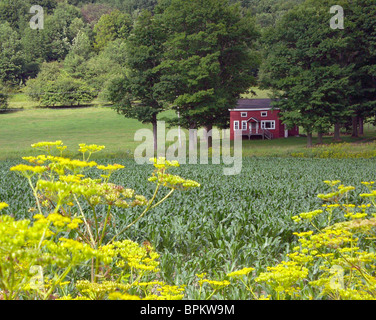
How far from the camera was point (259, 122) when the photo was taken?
54469mm

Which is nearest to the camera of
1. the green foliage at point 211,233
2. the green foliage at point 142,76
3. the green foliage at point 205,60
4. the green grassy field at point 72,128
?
the green foliage at point 211,233

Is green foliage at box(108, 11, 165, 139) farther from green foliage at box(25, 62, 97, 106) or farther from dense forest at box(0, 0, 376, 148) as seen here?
green foliage at box(25, 62, 97, 106)

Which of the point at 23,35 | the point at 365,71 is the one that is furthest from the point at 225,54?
the point at 23,35

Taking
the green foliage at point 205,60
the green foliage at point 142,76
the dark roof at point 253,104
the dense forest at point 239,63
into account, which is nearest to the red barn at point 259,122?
the dark roof at point 253,104

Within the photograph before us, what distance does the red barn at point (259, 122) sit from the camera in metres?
53.3

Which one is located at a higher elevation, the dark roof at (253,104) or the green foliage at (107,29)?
the green foliage at (107,29)

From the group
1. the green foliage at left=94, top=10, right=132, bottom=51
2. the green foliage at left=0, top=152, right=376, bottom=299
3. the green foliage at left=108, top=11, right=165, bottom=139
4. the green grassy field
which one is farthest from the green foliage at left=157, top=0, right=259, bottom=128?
the green foliage at left=94, top=10, right=132, bottom=51

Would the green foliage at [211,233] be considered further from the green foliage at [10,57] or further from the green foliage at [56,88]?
the green foliage at [10,57]

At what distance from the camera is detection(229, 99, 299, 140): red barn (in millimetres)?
53344

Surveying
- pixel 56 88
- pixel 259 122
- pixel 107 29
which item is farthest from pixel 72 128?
pixel 259 122

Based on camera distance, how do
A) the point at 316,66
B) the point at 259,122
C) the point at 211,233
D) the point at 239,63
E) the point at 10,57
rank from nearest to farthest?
the point at 211,233 → the point at 316,66 → the point at 239,63 → the point at 259,122 → the point at 10,57

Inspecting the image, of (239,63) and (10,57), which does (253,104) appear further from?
(10,57)
